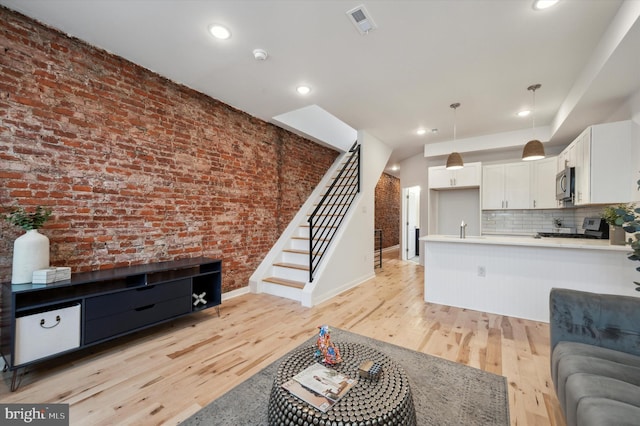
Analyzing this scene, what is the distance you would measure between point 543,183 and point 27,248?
6.93m

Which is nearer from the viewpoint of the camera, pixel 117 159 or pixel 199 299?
pixel 117 159

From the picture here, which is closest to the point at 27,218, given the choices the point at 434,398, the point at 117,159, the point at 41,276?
the point at 41,276

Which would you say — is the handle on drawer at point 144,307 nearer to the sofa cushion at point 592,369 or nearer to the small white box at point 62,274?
the small white box at point 62,274

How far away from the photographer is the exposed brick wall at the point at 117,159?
227cm

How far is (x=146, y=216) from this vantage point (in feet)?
10.1

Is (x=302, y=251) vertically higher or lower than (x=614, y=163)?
lower

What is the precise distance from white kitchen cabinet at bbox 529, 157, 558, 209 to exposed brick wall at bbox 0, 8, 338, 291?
16.5ft

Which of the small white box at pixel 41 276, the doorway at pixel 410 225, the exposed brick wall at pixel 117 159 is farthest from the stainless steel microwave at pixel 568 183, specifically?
the small white box at pixel 41 276

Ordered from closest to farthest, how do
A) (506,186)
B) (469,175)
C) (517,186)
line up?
(517,186), (506,186), (469,175)

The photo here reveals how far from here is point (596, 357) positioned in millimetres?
1537

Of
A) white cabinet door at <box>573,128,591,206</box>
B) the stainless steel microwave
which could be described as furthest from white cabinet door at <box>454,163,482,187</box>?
white cabinet door at <box>573,128,591,206</box>

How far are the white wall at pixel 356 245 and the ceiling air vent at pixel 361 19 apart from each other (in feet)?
9.12

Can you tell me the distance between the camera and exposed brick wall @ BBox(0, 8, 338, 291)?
2.27 metres

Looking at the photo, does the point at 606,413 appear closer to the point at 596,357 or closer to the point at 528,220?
the point at 596,357
